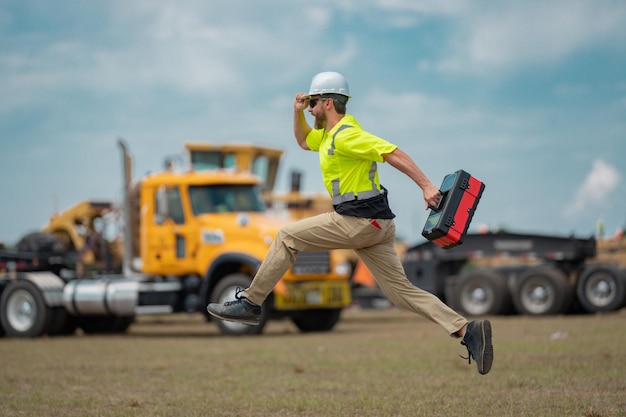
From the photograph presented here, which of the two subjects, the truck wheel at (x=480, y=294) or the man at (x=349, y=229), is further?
the truck wheel at (x=480, y=294)

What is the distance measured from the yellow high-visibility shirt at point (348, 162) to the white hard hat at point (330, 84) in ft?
0.69

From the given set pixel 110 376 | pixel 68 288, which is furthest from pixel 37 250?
pixel 110 376

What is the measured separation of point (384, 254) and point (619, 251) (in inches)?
725

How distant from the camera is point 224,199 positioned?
18.5 m

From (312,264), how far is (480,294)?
23.0 ft

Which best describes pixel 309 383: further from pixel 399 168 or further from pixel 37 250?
pixel 37 250

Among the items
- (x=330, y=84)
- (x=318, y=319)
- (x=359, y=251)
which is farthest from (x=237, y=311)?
(x=318, y=319)

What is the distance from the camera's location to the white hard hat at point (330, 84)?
7387mm

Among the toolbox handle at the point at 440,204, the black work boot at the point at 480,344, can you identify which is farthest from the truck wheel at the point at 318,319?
the toolbox handle at the point at 440,204

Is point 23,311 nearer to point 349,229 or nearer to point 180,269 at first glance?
point 180,269

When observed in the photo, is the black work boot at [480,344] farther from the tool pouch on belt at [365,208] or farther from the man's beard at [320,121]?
the man's beard at [320,121]

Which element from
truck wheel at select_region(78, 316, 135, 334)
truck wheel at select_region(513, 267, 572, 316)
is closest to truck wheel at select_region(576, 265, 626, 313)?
truck wheel at select_region(513, 267, 572, 316)

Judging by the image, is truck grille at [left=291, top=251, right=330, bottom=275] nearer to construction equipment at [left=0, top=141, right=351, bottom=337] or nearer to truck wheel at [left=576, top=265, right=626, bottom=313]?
construction equipment at [left=0, top=141, right=351, bottom=337]

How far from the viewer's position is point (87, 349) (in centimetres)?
1480
